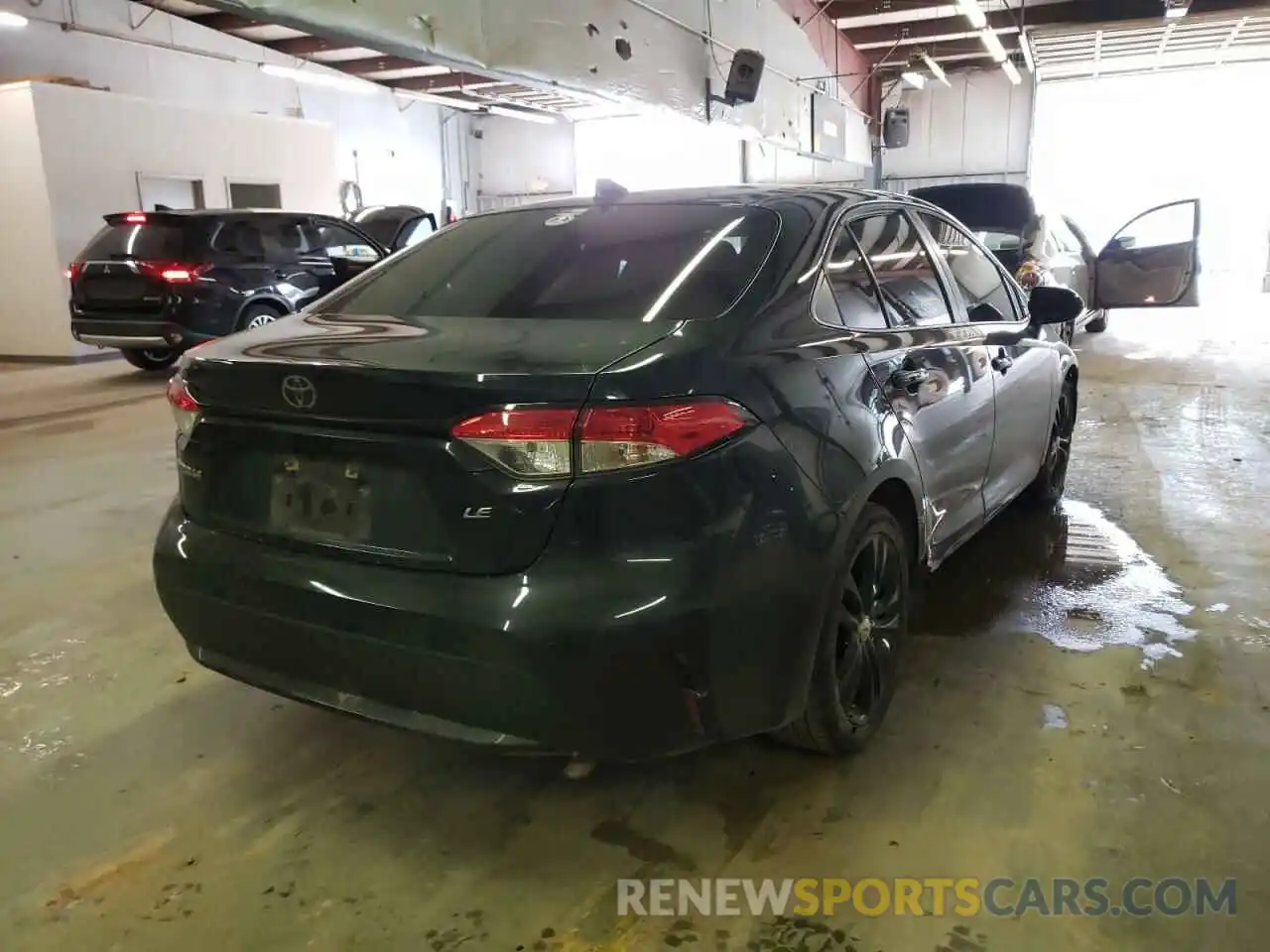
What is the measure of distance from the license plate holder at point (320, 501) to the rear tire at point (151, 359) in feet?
26.3

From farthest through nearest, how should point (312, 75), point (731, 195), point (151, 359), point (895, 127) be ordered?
point (895, 127), point (312, 75), point (151, 359), point (731, 195)

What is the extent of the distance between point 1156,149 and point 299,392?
18229 mm

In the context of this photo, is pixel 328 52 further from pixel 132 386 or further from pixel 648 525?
pixel 648 525

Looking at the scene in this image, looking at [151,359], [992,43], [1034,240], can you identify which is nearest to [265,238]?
[151,359]

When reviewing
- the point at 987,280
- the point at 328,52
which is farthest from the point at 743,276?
the point at 328,52

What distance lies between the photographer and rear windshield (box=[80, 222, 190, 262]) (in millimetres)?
7823

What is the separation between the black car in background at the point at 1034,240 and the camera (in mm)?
7707

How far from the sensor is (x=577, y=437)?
5.17ft

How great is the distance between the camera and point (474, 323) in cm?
200

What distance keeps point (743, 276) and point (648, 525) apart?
67 cm

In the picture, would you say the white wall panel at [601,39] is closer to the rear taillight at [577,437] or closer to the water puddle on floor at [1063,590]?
the rear taillight at [577,437]

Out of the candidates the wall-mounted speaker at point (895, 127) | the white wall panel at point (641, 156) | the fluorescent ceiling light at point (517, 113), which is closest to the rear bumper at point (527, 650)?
the wall-mounted speaker at point (895, 127)

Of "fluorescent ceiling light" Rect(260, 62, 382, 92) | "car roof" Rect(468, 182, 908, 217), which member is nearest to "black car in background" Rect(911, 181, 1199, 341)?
"car roof" Rect(468, 182, 908, 217)

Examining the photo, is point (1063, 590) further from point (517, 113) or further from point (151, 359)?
point (517, 113)
